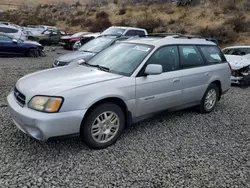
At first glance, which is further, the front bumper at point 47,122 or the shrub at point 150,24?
the shrub at point 150,24

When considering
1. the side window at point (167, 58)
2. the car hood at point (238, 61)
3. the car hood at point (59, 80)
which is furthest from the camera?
the car hood at point (238, 61)

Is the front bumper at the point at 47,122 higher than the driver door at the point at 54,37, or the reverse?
the front bumper at the point at 47,122

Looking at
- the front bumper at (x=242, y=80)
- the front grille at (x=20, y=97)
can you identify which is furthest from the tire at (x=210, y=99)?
the front grille at (x=20, y=97)

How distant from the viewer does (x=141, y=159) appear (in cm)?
352

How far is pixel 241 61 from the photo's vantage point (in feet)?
28.9

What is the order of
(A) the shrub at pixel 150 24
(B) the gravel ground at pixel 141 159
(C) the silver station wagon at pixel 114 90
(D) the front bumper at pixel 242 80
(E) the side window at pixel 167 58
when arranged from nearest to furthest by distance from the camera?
(B) the gravel ground at pixel 141 159, (C) the silver station wagon at pixel 114 90, (E) the side window at pixel 167 58, (D) the front bumper at pixel 242 80, (A) the shrub at pixel 150 24

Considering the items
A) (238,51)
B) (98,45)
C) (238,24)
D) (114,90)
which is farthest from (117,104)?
(238,24)

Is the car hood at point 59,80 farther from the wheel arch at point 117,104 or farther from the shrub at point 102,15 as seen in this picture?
the shrub at point 102,15

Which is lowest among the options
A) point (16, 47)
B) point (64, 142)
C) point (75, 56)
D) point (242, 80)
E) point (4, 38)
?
point (242, 80)

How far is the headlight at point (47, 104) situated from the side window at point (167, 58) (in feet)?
5.63

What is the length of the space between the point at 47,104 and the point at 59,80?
51cm

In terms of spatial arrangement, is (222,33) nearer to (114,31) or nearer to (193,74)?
(114,31)

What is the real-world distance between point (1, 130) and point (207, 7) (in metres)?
25.8

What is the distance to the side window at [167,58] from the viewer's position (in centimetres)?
435
